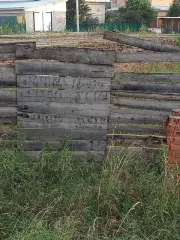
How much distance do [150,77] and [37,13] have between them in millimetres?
36207

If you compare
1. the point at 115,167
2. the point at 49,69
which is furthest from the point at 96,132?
the point at 49,69

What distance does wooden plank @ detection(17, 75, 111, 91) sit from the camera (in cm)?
525

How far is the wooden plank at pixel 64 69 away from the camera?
205 inches

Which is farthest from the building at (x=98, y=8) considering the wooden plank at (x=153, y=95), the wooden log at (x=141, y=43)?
the wooden plank at (x=153, y=95)

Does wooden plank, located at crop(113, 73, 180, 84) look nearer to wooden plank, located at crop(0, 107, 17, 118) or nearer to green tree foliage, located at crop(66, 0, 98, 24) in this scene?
wooden plank, located at crop(0, 107, 17, 118)

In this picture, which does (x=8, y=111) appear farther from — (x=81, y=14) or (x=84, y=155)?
(x=81, y=14)

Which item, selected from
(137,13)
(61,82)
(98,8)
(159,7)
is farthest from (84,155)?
(159,7)

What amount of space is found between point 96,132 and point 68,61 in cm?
95

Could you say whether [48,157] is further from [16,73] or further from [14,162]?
[16,73]

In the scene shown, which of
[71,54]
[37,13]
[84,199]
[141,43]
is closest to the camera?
[84,199]

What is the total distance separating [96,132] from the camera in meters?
5.44

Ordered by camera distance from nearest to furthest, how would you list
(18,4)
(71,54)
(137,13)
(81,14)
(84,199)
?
(84,199), (71,54), (18,4), (81,14), (137,13)

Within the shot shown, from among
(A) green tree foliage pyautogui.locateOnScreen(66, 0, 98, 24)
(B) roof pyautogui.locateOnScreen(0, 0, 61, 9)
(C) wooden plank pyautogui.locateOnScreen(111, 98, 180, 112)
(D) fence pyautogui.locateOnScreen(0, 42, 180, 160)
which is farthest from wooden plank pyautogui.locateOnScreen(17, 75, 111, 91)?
(A) green tree foliage pyautogui.locateOnScreen(66, 0, 98, 24)

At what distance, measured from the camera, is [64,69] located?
524 cm
